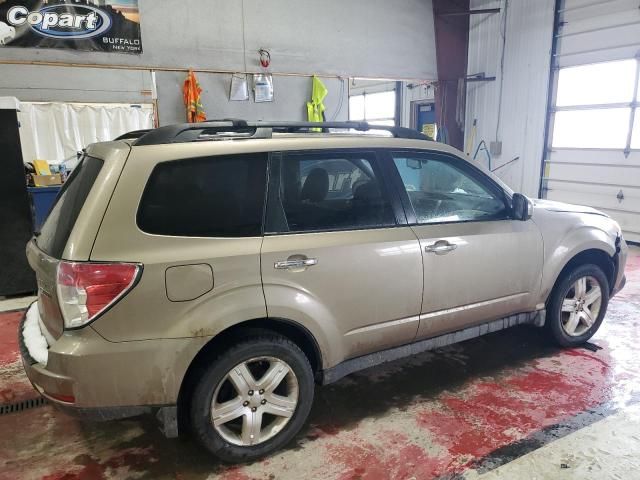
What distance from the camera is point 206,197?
2268 millimetres

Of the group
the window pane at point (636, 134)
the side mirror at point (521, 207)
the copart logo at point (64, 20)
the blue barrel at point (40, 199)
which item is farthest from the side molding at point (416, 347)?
the copart logo at point (64, 20)

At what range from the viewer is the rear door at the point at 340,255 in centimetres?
237

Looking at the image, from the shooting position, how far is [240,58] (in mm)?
7496

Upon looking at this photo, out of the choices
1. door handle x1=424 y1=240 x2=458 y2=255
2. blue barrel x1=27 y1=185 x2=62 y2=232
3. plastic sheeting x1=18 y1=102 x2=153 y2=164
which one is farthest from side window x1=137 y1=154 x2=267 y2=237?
plastic sheeting x1=18 y1=102 x2=153 y2=164

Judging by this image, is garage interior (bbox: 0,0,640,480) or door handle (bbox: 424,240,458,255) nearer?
garage interior (bbox: 0,0,640,480)

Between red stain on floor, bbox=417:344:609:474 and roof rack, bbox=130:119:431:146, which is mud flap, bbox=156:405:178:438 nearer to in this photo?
roof rack, bbox=130:119:431:146

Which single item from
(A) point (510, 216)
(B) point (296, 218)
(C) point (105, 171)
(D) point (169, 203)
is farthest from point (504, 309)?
(C) point (105, 171)

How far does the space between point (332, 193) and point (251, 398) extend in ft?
3.73

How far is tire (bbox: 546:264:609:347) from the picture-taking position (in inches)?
A: 140

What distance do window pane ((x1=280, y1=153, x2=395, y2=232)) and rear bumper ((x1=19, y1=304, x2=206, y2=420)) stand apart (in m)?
0.81

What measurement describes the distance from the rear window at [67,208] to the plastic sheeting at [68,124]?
4484mm

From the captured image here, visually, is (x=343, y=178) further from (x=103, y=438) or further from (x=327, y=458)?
(x=103, y=438)

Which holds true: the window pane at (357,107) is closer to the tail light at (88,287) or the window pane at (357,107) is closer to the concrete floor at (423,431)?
the concrete floor at (423,431)

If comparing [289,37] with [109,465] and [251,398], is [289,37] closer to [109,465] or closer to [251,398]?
[251,398]
